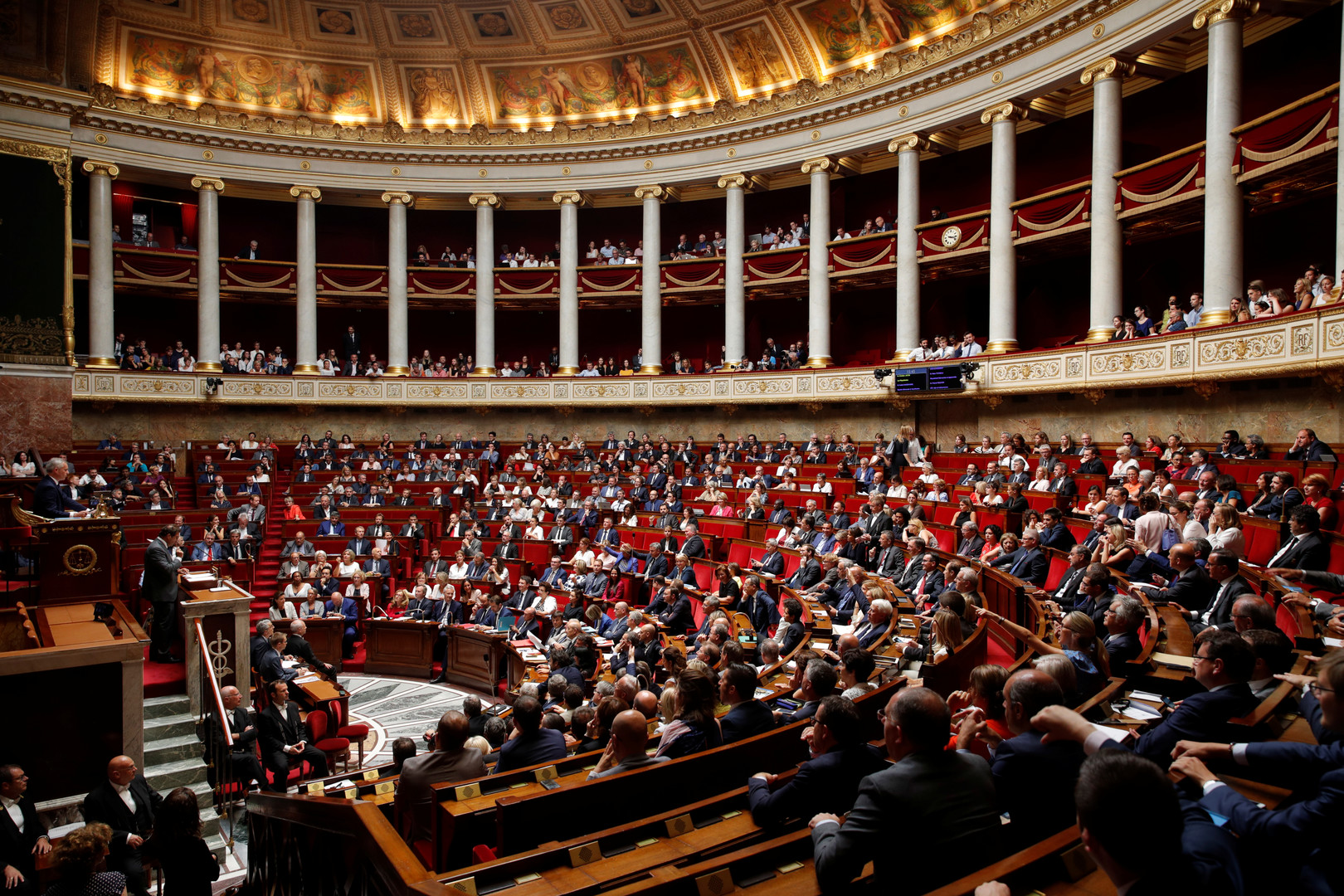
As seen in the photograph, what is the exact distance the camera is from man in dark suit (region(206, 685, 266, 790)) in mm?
7566

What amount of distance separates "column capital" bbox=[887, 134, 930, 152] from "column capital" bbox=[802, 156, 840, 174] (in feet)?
6.25

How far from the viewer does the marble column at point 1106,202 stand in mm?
16641

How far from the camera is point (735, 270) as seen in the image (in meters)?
24.3

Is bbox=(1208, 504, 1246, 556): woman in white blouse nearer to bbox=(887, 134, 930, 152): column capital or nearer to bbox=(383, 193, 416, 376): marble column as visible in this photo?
bbox=(887, 134, 930, 152): column capital

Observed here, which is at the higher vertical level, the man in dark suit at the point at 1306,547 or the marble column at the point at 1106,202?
the marble column at the point at 1106,202

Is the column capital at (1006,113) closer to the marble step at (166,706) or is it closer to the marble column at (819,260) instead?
the marble column at (819,260)

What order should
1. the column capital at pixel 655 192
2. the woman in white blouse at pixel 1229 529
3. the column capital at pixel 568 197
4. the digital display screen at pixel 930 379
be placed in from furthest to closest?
1. the column capital at pixel 568 197
2. the column capital at pixel 655 192
3. the digital display screen at pixel 930 379
4. the woman in white blouse at pixel 1229 529

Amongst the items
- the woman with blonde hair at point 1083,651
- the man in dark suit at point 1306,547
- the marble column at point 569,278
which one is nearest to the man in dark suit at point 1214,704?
the woman with blonde hair at point 1083,651

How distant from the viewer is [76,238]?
23656 millimetres

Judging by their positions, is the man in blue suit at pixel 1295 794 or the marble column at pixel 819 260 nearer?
the man in blue suit at pixel 1295 794

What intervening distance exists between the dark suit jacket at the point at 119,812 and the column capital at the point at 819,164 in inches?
829

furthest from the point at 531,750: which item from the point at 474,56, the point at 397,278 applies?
the point at 474,56

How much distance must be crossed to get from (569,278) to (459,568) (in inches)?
529

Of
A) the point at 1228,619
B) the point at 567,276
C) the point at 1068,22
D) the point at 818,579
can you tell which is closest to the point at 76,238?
the point at 567,276
